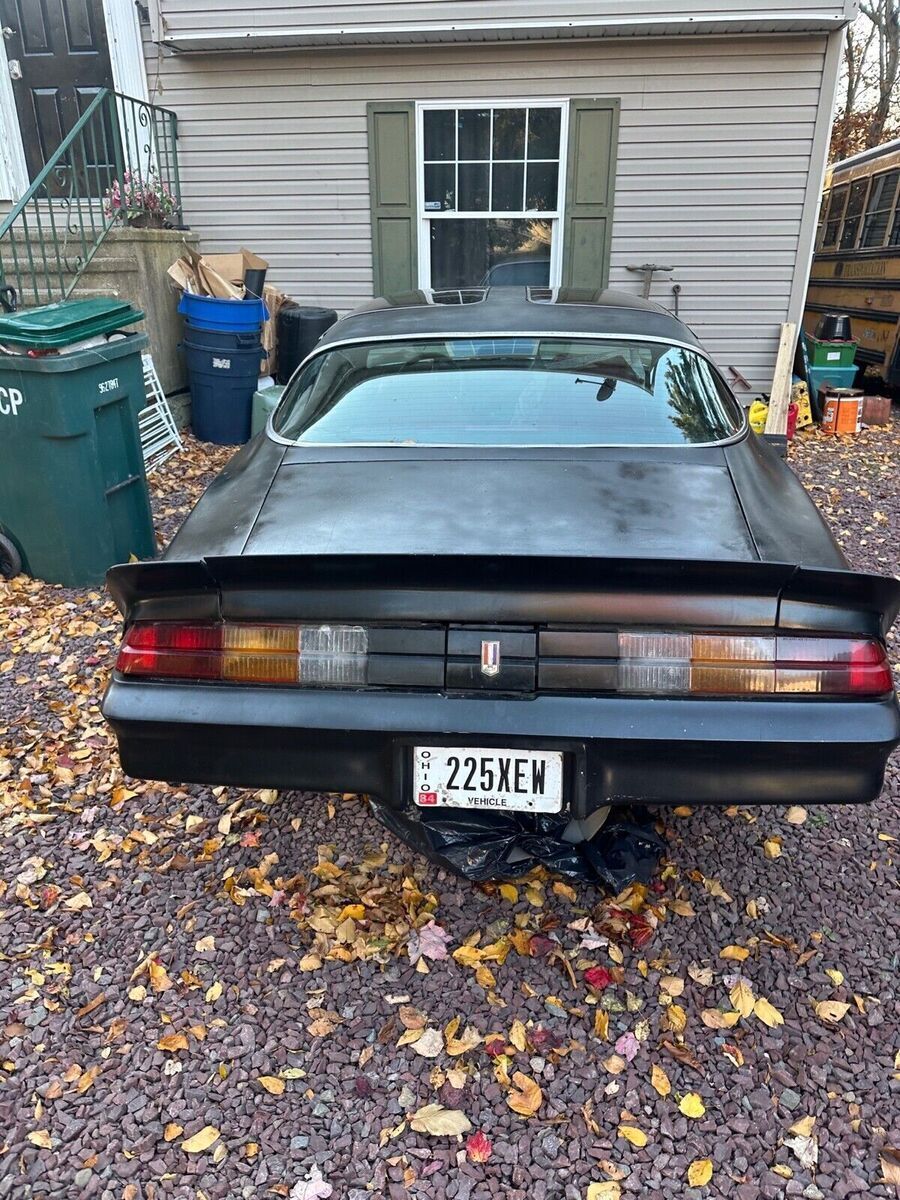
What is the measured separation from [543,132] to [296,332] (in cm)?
292

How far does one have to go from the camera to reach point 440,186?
8.24m

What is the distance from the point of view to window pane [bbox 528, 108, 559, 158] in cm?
790

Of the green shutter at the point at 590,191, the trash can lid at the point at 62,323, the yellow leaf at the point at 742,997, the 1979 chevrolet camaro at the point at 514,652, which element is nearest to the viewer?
the 1979 chevrolet camaro at the point at 514,652

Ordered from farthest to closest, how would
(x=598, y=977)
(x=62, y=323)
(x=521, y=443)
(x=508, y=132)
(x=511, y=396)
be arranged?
(x=508, y=132)
(x=62, y=323)
(x=511, y=396)
(x=521, y=443)
(x=598, y=977)

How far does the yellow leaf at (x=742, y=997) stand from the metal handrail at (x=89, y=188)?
21.1ft

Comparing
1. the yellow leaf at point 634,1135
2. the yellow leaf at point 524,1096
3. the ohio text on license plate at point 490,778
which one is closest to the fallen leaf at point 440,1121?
the yellow leaf at point 524,1096

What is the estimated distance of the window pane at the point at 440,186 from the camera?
818cm

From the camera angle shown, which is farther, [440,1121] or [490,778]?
[490,778]

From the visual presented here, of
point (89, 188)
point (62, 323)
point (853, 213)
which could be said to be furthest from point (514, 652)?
point (853, 213)

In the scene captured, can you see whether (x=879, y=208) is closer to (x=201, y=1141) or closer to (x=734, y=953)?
(x=734, y=953)

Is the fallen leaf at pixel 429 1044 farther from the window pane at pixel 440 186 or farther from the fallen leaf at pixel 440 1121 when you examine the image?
the window pane at pixel 440 186

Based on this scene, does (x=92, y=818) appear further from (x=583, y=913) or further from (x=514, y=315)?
(x=514, y=315)

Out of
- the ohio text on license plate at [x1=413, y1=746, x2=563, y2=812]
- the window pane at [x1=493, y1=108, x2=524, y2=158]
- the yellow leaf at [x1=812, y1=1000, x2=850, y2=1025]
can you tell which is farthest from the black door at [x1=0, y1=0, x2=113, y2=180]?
the yellow leaf at [x1=812, y1=1000, x2=850, y2=1025]

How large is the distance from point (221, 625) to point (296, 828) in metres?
1.04
